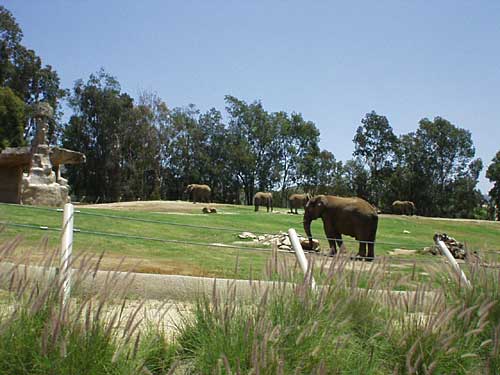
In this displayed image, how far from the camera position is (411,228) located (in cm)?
3188

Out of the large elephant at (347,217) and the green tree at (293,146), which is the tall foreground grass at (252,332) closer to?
the large elephant at (347,217)

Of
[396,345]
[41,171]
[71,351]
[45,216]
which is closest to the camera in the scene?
[71,351]

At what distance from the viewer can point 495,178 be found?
205 ft

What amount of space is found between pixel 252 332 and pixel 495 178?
66.0 metres

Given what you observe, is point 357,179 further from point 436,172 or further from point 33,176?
point 33,176

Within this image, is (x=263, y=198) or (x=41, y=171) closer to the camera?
(x=41, y=171)

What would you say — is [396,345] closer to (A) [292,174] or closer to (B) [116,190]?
(B) [116,190]

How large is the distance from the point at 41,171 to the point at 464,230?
26.6m

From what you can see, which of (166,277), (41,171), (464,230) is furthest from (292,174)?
(166,277)

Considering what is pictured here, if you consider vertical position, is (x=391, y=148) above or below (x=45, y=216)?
above

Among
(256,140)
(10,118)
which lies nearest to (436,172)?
(256,140)

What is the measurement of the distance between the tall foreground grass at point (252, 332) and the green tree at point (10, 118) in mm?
40543

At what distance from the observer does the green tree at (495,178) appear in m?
62.2

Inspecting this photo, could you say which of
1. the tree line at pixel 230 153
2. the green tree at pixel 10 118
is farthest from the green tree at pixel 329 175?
the green tree at pixel 10 118
